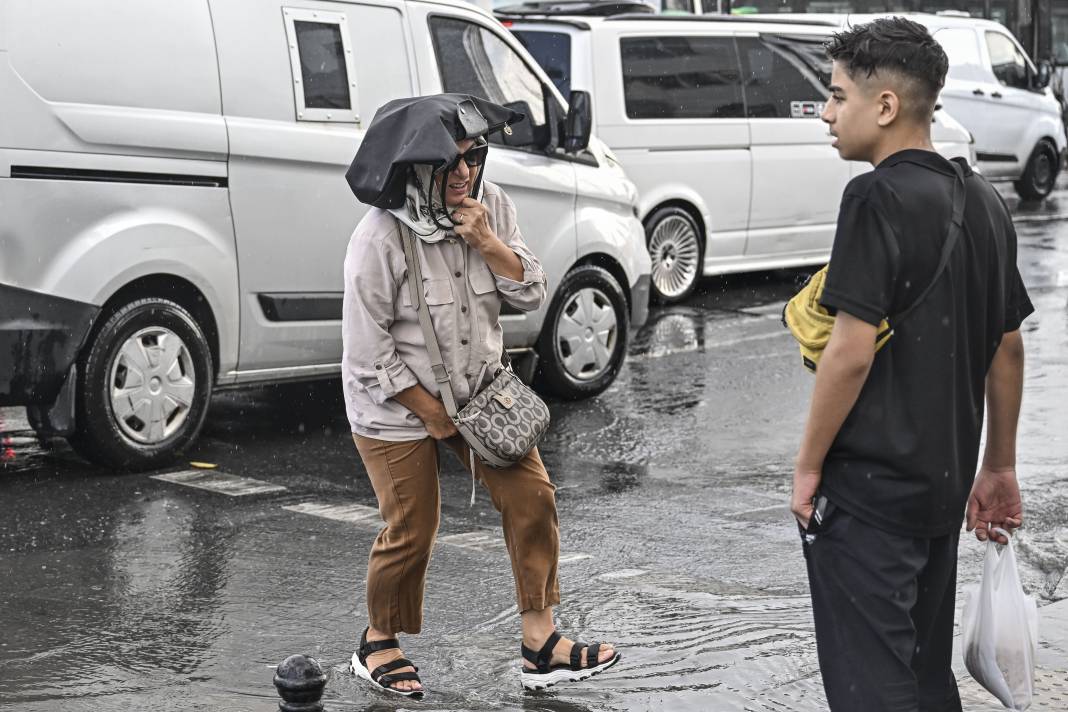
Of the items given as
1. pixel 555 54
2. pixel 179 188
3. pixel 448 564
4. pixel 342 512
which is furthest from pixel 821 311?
pixel 555 54

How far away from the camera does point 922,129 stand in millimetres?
3447

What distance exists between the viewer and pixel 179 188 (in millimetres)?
7535

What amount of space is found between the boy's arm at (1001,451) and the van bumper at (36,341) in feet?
14.5

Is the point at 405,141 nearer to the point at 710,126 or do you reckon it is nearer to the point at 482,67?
the point at 482,67

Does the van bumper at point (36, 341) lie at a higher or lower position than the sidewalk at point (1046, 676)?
higher

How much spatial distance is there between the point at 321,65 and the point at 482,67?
1107 millimetres

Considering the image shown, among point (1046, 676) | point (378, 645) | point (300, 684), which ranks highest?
point (300, 684)

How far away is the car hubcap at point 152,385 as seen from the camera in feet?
24.4

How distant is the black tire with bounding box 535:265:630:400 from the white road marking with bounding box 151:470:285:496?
87.7 inches

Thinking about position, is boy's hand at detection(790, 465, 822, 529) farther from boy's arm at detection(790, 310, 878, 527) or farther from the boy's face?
the boy's face

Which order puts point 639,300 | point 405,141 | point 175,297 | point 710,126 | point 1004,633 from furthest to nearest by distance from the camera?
point 710,126 → point 639,300 → point 175,297 → point 405,141 → point 1004,633

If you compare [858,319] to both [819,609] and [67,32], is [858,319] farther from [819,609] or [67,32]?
[67,32]

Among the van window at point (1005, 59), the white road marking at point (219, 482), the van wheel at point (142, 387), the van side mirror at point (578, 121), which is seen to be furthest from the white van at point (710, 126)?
the van window at point (1005, 59)

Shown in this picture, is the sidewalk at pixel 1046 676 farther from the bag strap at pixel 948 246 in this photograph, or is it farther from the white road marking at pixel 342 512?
the white road marking at pixel 342 512
